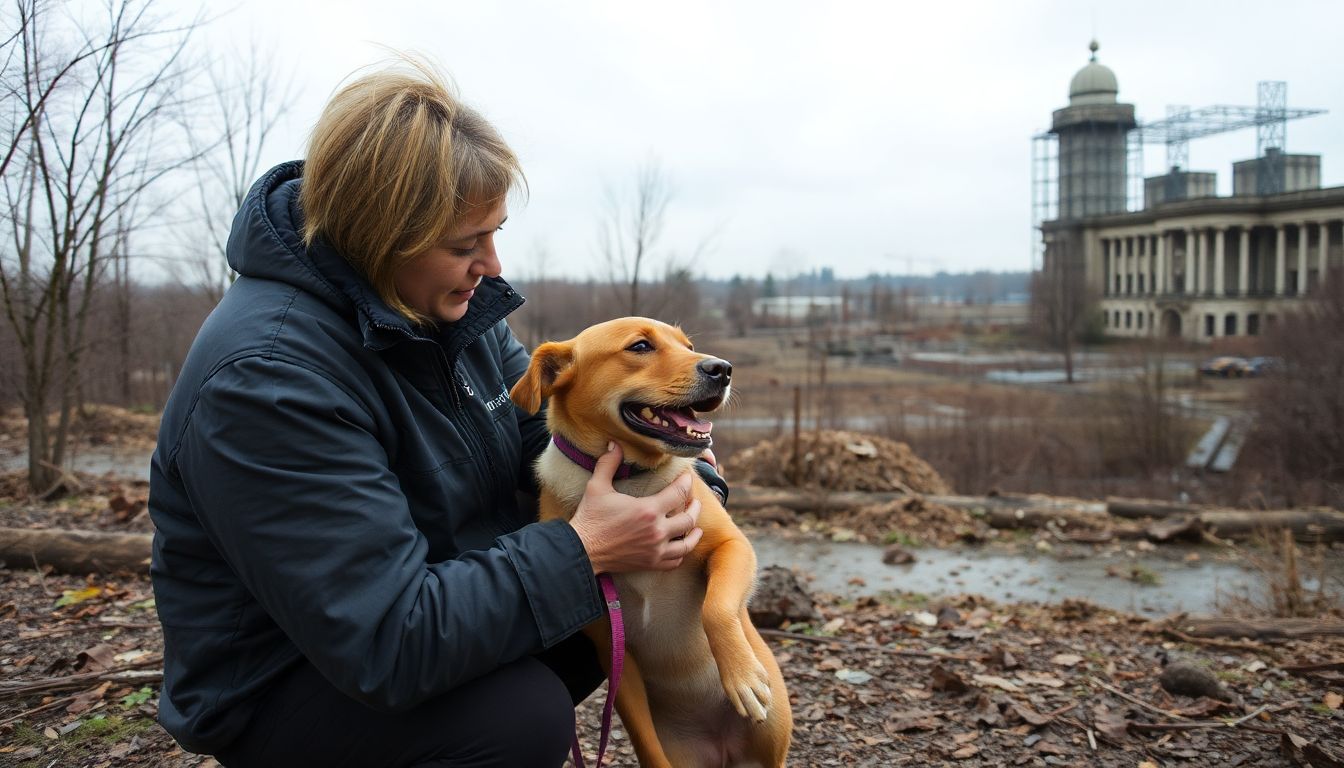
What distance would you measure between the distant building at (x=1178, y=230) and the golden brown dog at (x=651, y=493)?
1620 inches

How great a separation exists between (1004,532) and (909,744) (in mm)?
8741

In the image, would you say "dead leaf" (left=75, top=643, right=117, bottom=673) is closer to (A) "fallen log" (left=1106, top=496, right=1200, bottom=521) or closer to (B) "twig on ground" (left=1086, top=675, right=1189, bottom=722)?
(B) "twig on ground" (left=1086, top=675, right=1189, bottom=722)

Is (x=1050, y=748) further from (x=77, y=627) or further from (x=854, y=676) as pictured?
(x=77, y=627)

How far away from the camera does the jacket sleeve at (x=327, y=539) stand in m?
1.80

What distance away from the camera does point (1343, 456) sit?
2027 cm

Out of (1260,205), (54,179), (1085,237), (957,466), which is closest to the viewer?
(54,179)

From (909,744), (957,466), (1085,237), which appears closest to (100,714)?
(909,744)

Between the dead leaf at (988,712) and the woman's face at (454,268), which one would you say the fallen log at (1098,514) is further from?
the woman's face at (454,268)

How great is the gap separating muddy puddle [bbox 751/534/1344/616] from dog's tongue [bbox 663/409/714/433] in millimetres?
6072

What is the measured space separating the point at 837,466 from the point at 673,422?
37.7 feet

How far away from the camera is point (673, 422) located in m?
2.56

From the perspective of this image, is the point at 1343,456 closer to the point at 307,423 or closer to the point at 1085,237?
the point at 307,423

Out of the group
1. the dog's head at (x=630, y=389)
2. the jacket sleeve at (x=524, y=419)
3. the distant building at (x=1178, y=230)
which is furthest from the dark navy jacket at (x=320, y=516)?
the distant building at (x=1178, y=230)

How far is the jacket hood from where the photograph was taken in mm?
2076
